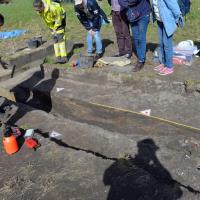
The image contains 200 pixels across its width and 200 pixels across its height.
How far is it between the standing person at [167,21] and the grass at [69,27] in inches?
83.5

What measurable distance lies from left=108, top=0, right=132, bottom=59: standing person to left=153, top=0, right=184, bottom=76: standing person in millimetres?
1048

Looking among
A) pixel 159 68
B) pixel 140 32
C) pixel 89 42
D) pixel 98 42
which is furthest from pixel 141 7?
pixel 89 42

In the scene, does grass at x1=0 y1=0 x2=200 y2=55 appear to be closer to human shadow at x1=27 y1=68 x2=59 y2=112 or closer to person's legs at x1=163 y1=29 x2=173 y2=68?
person's legs at x1=163 y1=29 x2=173 y2=68

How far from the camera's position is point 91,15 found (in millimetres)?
8039

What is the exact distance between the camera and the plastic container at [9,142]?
5230mm

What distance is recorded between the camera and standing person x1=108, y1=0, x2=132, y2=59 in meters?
7.68

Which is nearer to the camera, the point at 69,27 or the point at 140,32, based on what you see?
the point at 140,32

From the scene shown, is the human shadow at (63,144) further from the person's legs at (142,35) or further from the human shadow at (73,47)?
the human shadow at (73,47)

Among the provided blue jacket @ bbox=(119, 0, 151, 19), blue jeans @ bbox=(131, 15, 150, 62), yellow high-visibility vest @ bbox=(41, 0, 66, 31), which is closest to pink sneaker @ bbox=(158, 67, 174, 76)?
blue jeans @ bbox=(131, 15, 150, 62)

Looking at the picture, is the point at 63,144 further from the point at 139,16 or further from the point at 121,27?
the point at 121,27

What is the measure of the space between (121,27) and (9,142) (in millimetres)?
3967

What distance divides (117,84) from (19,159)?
115 inches

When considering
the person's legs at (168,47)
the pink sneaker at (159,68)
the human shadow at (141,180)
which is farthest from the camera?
the pink sneaker at (159,68)

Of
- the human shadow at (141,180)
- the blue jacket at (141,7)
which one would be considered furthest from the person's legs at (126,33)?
the human shadow at (141,180)
